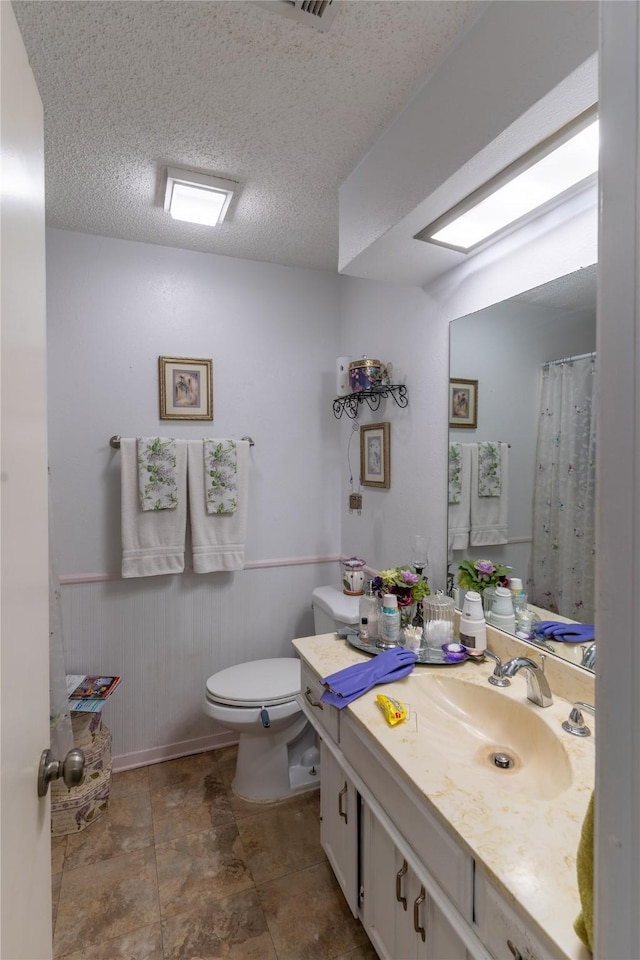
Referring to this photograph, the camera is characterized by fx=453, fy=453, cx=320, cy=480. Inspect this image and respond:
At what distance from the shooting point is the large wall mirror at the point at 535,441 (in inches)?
Answer: 46.0

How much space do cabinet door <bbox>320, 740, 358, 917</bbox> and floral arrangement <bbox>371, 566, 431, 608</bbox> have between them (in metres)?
0.51

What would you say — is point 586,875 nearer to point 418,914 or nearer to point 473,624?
point 418,914

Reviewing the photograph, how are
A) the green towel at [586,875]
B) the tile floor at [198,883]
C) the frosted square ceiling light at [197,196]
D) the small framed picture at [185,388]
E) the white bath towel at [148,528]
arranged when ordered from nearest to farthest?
the green towel at [586,875] < the tile floor at [198,883] < the frosted square ceiling light at [197,196] < the white bath towel at [148,528] < the small framed picture at [185,388]

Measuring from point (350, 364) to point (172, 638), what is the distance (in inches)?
62.1

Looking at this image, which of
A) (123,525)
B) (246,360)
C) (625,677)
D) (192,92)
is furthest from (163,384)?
(625,677)

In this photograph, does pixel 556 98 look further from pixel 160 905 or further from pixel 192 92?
pixel 160 905

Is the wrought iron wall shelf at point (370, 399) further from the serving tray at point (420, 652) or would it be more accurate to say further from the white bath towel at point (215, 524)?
the serving tray at point (420, 652)

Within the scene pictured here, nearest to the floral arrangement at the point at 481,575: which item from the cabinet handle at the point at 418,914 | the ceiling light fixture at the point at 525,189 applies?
the cabinet handle at the point at 418,914

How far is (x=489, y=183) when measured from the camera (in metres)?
1.11

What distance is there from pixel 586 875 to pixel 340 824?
3.36ft

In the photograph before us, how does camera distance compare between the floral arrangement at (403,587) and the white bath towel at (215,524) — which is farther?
the white bath towel at (215,524)

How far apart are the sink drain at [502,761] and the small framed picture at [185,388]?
180cm

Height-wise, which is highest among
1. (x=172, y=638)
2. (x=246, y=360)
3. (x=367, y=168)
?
(x=367, y=168)

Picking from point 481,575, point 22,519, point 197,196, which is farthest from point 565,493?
point 197,196
